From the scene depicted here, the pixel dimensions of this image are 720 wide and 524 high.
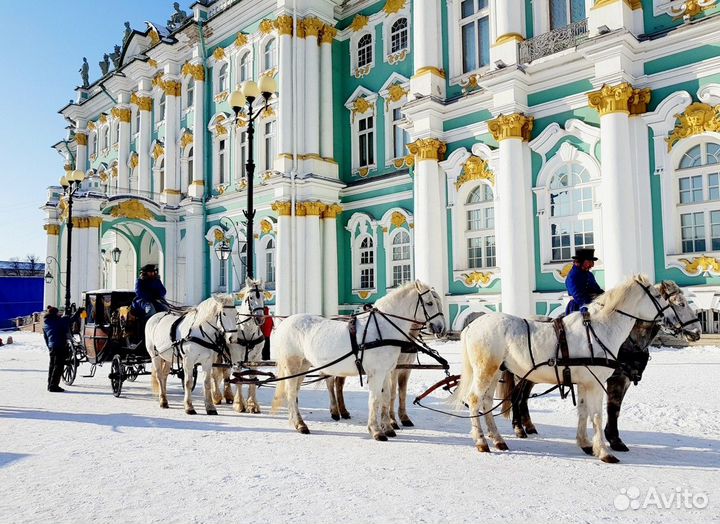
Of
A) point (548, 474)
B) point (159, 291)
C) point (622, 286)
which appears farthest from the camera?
point (159, 291)

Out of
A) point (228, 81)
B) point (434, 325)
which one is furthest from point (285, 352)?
point (228, 81)

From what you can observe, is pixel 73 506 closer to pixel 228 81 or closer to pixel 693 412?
pixel 693 412

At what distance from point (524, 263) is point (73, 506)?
43.2 ft

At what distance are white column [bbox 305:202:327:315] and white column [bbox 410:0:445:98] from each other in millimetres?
6355

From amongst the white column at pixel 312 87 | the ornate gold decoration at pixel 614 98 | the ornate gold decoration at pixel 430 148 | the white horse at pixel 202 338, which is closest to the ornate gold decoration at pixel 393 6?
the white column at pixel 312 87

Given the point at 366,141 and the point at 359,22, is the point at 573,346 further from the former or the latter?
the point at 359,22

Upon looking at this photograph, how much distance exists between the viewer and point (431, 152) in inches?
707

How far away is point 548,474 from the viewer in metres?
5.34

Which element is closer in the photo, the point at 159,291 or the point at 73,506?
the point at 73,506

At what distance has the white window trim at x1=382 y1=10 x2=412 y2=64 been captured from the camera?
2123 centimetres

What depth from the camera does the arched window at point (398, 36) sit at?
851 inches

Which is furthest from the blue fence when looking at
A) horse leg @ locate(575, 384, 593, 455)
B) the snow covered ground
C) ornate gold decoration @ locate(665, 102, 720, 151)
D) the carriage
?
horse leg @ locate(575, 384, 593, 455)

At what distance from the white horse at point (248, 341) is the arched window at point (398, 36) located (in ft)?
49.8

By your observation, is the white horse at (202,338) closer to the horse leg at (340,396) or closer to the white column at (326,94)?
the horse leg at (340,396)
